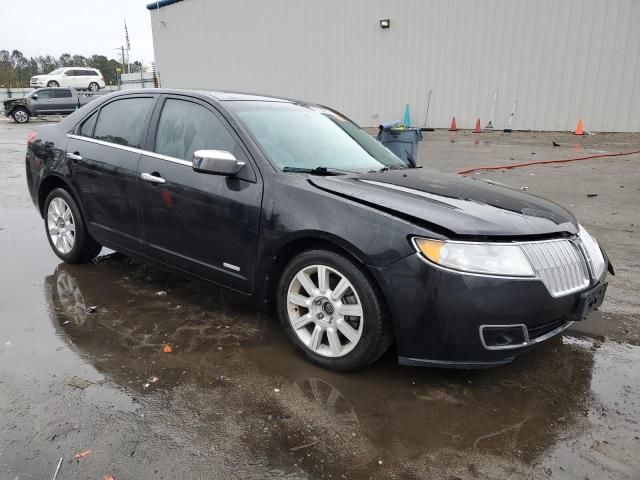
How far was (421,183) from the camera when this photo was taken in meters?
3.34

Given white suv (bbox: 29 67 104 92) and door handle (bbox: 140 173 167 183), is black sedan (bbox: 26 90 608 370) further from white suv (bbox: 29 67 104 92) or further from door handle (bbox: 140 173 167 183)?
white suv (bbox: 29 67 104 92)

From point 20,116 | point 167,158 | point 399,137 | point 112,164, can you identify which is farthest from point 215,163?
point 20,116

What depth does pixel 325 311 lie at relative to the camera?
10.0 feet

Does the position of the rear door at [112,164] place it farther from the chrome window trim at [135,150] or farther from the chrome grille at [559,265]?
the chrome grille at [559,265]

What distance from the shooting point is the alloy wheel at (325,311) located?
2.93 m

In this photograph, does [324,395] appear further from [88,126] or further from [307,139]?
[88,126]

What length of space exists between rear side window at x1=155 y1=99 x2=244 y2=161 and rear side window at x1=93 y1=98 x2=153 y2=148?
26 cm

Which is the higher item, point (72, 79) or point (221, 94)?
point (72, 79)

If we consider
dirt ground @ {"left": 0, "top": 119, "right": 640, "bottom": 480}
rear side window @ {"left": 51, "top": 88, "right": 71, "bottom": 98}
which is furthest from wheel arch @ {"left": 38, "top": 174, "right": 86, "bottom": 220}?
rear side window @ {"left": 51, "top": 88, "right": 71, "bottom": 98}

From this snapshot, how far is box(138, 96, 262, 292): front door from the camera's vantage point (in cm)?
332

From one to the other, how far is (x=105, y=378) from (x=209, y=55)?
91.3ft

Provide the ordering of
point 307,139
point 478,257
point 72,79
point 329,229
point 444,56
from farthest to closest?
point 72,79 < point 444,56 < point 307,139 < point 329,229 < point 478,257

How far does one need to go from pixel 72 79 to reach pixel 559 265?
40.5 m

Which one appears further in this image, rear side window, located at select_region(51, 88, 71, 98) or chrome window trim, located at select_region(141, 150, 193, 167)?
rear side window, located at select_region(51, 88, 71, 98)
